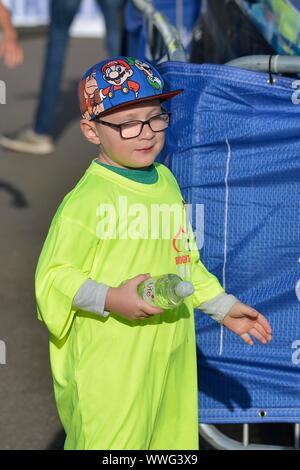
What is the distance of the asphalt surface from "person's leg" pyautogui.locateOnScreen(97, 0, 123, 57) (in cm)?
92

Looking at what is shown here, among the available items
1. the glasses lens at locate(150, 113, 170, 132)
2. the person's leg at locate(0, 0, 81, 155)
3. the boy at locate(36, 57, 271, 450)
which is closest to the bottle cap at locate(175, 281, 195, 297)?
the boy at locate(36, 57, 271, 450)

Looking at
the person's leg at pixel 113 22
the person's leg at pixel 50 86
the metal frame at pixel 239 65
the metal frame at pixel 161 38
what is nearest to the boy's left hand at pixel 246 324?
the metal frame at pixel 239 65

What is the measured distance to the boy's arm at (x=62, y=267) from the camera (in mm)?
3197

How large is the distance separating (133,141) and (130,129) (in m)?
0.04

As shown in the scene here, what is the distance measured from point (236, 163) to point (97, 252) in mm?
887

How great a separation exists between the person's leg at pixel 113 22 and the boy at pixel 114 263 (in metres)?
6.29

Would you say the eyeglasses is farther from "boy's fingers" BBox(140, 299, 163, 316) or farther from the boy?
"boy's fingers" BBox(140, 299, 163, 316)

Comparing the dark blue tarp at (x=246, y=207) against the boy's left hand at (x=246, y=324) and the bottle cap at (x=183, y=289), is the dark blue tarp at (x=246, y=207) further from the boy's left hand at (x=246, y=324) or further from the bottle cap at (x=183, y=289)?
the bottle cap at (x=183, y=289)

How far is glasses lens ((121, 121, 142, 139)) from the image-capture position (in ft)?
10.9

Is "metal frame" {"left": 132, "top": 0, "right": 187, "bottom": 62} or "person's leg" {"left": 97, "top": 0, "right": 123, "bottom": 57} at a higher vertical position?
"metal frame" {"left": 132, "top": 0, "right": 187, "bottom": 62}

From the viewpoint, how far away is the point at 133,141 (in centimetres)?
332

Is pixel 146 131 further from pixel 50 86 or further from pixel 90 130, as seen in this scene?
pixel 50 86

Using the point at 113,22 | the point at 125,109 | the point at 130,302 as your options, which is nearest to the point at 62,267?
the point at 130,302

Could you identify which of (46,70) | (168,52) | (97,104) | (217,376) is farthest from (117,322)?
(46,70)
